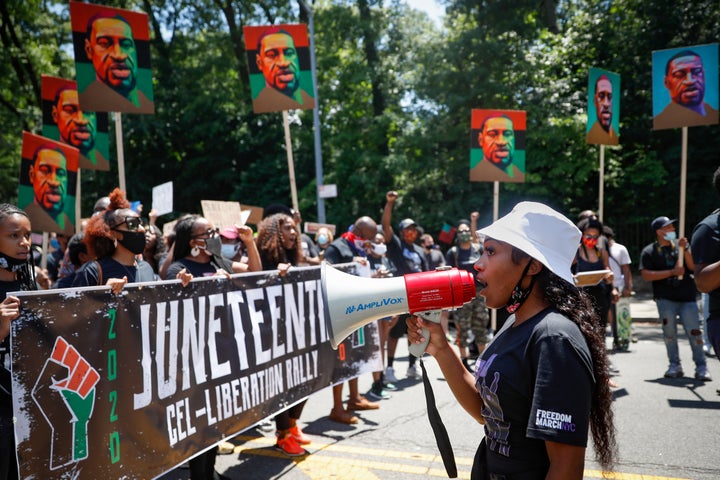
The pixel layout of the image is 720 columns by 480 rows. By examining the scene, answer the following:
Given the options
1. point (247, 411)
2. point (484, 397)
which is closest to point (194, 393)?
point (247, 411)

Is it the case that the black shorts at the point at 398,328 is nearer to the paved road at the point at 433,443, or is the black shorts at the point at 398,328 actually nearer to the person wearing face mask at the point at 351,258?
the paved road at the point at 433,443

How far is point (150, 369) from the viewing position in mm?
3098

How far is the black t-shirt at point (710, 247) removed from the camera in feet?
10.7

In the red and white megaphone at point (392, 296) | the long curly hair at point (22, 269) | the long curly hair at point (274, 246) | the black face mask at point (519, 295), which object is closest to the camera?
the black face mask at point (519, 295)

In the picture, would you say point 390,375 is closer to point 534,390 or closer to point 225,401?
point 225,401

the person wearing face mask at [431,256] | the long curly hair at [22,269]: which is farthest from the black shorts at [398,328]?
the long curly hair at [22,269]

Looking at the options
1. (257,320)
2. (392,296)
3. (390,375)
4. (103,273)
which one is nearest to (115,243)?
(103,273)

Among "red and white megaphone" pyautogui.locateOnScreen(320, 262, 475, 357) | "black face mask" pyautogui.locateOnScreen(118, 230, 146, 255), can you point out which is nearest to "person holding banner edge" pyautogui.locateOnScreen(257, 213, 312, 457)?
"black face mask" pyautogui.locateOnScreen(118, 230, 146, 255)

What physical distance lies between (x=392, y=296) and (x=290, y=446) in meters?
2.82

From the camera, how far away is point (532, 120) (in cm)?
1606

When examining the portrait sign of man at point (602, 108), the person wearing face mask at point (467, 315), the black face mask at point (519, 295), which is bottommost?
the person wearing face mask at point (467, 315)

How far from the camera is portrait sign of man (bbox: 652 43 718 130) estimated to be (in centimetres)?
764

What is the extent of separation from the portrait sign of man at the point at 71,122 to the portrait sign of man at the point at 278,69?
2172 mm

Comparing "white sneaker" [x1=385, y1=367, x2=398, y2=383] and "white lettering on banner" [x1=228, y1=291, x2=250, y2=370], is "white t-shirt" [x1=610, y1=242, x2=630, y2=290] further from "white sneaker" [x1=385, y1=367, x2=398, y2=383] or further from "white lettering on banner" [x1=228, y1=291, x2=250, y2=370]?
"white lettering on banner" [x1=228, y1=291, x2=250, y2=370]
